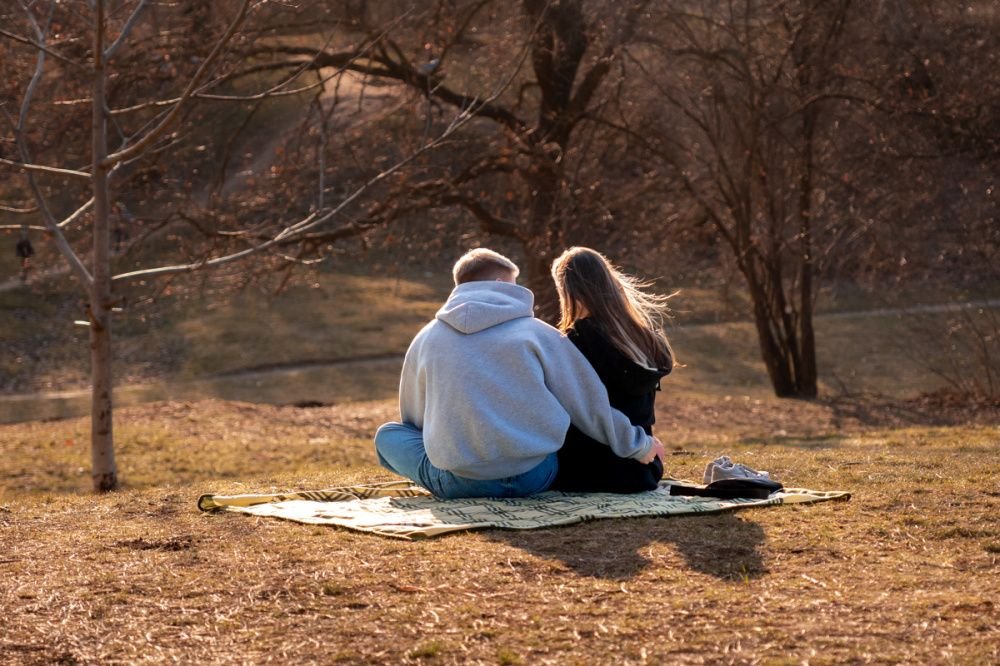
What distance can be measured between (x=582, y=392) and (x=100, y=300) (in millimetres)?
5774

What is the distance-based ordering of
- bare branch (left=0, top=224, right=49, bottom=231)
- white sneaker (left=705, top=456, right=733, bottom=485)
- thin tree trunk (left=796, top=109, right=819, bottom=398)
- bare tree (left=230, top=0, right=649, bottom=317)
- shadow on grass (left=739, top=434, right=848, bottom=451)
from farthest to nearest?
thin tree trunk (left=796, top=109, right=819, bottom=398)
bare tree (left=230, top=0, right=649, bottom=317)
bare branch (left=0, top=224, right=49, bottom=231)
shadow on grass (left=739, top=434, right=848, bottom=451)
white sneaker (left=705, top=456, right=733, bottom=485)

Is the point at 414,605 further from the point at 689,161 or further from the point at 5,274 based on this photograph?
the point at 5,274

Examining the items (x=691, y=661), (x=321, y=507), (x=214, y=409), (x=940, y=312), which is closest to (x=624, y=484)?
(x=321, y=507)

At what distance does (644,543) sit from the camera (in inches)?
189

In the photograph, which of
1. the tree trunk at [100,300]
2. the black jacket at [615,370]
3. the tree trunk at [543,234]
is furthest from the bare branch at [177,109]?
the tree trunk at [543,234]

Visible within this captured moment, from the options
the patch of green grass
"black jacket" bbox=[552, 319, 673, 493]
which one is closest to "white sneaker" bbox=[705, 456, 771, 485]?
"black jacket" bbox=[552, 319, 673, 493]

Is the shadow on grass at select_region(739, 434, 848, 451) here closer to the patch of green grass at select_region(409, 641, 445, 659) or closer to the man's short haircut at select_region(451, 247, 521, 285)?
the man's short haircut at select_region(451, 247, 521, 285)

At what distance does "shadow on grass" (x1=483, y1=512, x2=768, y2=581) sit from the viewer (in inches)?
174

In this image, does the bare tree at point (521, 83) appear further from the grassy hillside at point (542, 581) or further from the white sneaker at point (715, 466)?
the white sneaker at point (715, 466)

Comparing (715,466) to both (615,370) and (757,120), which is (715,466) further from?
(757,120)

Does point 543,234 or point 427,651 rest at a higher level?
point 543,234

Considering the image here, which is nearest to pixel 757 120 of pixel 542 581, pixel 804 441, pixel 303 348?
pixel 804 441

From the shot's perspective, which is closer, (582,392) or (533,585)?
(533,585)

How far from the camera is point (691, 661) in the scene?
340cm
